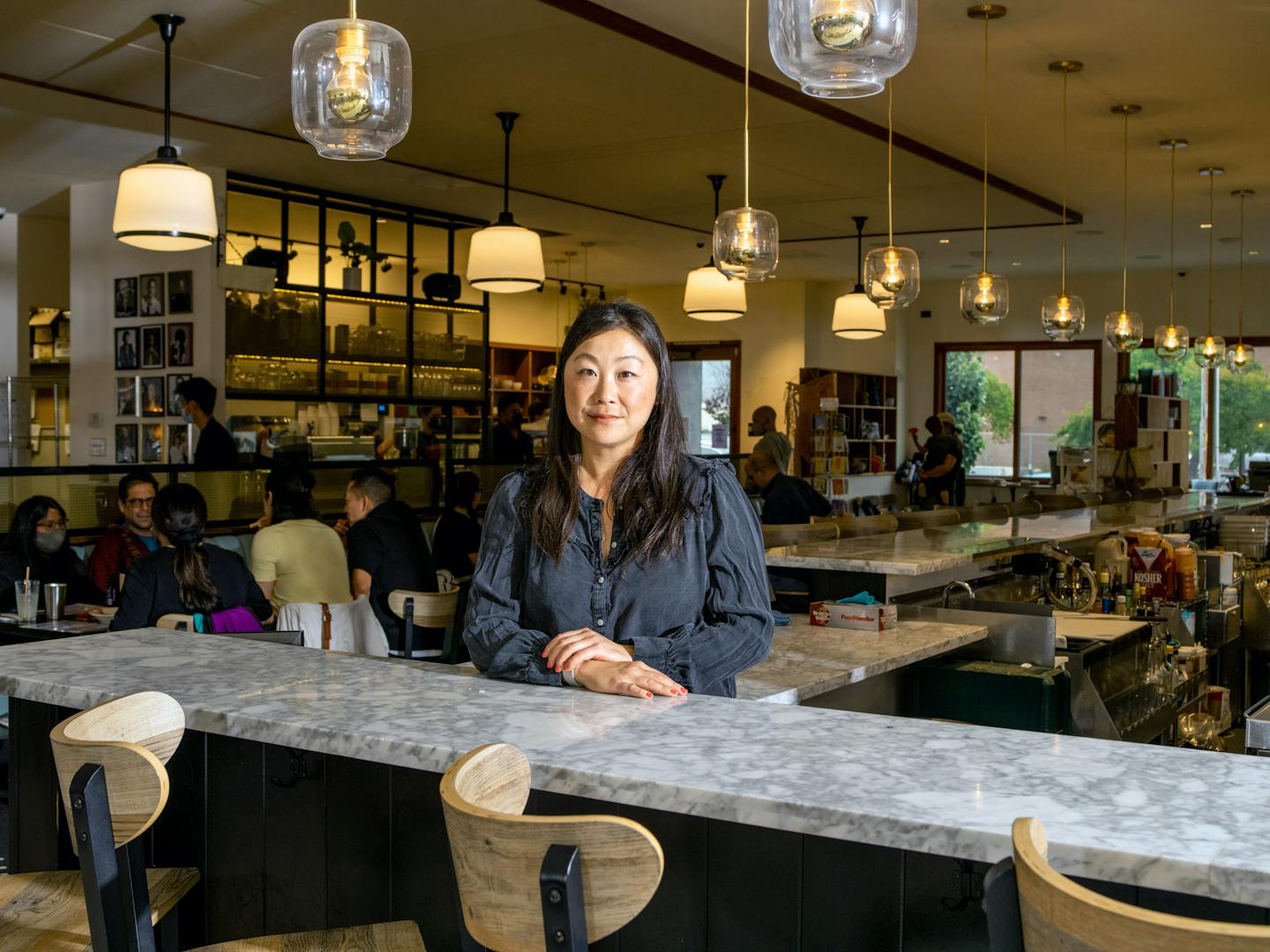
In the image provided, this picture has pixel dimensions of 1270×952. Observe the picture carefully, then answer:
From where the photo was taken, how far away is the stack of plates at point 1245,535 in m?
7.85

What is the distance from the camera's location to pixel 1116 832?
4.03 feet

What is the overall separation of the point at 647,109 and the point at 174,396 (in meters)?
3.94

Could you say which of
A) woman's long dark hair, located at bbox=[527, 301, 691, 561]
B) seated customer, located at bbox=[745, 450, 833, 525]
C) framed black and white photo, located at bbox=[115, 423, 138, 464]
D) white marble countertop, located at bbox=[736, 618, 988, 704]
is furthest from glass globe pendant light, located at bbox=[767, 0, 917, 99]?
framed black and white photo, located at bbox=[115, 423, 138, 464]

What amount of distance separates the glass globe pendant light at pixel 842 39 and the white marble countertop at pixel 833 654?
1.16 meters

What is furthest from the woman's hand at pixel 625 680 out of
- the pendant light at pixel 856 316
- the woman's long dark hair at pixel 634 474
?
the pendant light at pixel 856 316

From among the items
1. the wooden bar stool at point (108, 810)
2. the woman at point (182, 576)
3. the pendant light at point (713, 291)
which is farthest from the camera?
the pendant light at point (713, 291)

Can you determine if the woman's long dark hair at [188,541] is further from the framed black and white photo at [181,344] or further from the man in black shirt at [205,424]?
the framed black and white photo at [181,344]

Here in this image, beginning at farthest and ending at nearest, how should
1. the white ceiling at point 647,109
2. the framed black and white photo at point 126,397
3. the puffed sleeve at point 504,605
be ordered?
the framed black and white photo at point 126,397 < the white ceiling at point 647,109 < the puffed sleeve at point 504,605

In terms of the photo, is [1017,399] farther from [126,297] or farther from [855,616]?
[855,616]

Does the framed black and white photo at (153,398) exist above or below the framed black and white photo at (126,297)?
below

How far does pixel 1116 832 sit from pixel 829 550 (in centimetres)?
290

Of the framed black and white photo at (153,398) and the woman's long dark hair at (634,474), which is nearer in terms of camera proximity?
the woman's long dark hair at (634,474)

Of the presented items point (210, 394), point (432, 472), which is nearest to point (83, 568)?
point (210, 394)

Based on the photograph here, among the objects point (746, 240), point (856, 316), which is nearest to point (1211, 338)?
point (856, 316)
